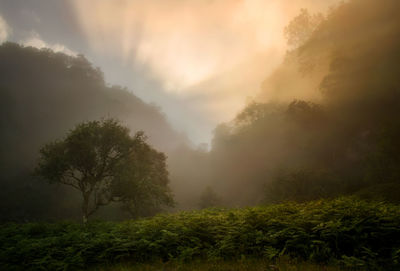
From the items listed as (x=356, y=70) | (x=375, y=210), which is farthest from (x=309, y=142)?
(x=375, y=210)

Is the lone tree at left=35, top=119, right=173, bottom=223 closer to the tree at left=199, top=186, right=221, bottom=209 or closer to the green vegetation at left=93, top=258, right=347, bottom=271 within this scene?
the green vegetation at left=93, top=258, right=347, bottom=271

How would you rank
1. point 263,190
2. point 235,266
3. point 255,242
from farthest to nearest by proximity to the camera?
point 263,190 < point 255,242 < point 235,266

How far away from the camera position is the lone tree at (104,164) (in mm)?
36875

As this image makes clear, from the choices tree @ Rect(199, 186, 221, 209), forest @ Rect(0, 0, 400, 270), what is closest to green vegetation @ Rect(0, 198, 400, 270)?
forest @ Rect(0, 0, 400, 270)

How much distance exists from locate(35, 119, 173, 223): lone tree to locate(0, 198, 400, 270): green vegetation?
87.2 feet

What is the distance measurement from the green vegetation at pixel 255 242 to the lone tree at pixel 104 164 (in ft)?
87.2

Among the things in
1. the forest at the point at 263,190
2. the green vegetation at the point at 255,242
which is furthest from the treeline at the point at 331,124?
the green vegetation at the point at 255,242

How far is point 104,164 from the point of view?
38562 mm

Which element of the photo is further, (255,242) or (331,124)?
(331,124)

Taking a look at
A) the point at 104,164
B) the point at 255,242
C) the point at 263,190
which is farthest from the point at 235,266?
the point at 263,190

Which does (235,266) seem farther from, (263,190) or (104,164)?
(263,190)

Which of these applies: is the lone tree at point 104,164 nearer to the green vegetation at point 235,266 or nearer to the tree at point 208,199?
the green vegetation at point 235,266

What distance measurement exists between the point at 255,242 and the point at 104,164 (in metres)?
34.7

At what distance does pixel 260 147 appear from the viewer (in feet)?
400
